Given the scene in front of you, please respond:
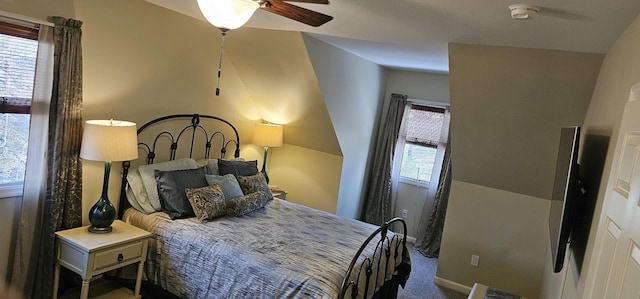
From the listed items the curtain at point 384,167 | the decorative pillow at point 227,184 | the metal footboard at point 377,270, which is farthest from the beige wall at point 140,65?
the curtain at point 384,167

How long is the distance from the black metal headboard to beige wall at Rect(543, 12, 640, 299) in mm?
3160

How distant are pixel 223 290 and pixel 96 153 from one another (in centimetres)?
125

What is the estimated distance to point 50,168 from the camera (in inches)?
111

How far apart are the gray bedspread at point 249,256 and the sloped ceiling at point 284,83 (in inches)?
57.7

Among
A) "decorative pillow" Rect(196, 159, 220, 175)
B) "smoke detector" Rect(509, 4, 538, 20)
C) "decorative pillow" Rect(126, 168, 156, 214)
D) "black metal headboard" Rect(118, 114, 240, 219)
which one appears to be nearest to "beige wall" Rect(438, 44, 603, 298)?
"smoke detector" Rect(509, 4, 538, 20)

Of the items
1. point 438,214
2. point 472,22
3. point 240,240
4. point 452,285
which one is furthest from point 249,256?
point 438,214

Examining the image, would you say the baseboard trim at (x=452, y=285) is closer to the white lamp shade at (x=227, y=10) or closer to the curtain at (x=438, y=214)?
the curtain at (x=438, y=214)

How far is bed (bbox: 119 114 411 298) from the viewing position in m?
2.63

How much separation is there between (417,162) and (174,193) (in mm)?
3274

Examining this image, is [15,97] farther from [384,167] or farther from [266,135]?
[384,167]

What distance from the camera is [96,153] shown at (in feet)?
9.30

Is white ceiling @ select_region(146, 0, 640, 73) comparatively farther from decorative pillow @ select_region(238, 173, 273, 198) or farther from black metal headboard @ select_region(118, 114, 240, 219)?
decorative pillow @ select_region(238, 173, 273, 198)

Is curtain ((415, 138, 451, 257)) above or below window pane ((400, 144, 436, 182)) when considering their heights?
below

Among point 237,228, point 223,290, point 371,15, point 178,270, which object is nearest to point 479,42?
point 371,15
